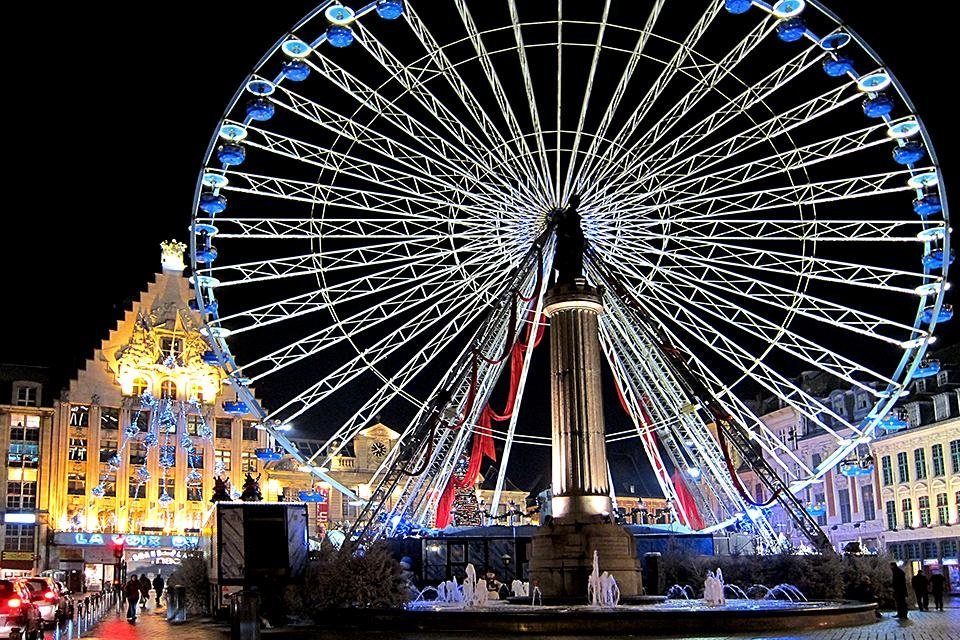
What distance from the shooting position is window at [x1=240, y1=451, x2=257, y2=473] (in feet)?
268

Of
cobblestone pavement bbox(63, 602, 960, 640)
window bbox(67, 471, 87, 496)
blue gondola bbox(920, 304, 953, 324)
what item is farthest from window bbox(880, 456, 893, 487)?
window bbox(67, 471, 87, 496)

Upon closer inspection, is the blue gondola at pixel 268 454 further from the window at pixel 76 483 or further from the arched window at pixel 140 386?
the arched window at pixel 140 386

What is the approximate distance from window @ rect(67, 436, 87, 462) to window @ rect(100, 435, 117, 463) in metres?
1.18

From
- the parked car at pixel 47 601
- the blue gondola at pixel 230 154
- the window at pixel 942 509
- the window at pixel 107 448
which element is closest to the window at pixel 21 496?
the window at pixel 107 448

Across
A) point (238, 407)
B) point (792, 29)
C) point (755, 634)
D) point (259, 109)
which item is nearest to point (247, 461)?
point (238, 407)

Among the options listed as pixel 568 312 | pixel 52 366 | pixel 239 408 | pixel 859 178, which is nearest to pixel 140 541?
pixel 52 366

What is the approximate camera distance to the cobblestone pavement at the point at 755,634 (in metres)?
20.6

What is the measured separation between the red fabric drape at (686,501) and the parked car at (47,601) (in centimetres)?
2246

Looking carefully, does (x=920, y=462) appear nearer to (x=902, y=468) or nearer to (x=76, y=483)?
(x=902, y=468)

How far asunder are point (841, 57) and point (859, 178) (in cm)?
369

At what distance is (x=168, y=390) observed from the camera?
80312 mm

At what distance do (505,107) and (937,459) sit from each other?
124 ft

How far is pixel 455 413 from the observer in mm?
36219

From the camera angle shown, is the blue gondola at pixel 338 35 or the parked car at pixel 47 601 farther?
the blue gondola at pixel 338 35
